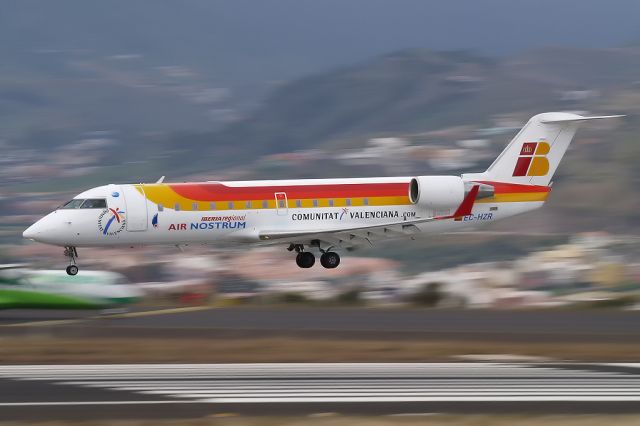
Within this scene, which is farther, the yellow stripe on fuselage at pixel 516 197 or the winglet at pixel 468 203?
the yellow stripe on fuselage at pixel 516 197

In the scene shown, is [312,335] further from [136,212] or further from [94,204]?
[94,204]

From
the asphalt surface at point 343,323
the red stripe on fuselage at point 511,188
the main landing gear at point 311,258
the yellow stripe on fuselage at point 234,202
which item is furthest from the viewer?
the red stripe on fuselage at point 511,188

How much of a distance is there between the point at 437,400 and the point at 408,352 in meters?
6.47

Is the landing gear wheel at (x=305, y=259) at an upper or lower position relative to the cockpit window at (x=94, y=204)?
lower

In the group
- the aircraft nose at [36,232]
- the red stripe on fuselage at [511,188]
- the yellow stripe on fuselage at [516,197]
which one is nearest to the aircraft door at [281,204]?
the yellow stripe on fuselage at [516,197]

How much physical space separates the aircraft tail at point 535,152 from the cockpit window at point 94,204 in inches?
504

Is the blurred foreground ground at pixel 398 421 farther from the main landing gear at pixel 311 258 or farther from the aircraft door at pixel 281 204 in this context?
the main landing gear at pixel 311 258

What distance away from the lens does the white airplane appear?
36.8m

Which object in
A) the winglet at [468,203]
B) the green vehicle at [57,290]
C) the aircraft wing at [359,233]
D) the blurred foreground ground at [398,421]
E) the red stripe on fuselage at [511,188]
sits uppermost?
the red stripe on fuselage at [511,188]

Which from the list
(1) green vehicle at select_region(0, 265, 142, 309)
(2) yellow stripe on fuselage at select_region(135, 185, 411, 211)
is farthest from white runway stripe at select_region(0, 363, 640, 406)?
(2) yellow stripe on fuselage at select_region(135, 185, 411, 211)

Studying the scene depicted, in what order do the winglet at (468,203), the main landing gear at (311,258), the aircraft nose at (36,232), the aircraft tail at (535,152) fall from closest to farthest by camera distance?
1. the aircraft nose at (36,232)
2. the winglet at (468,203)
3. the main landing gear at (311,258)
4. the aircraft tail at (535,152)

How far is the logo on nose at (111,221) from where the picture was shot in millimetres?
36566

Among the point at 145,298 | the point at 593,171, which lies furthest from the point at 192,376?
the point at 593,171

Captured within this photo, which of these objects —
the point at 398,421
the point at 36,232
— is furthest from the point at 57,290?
the point at 398,421
